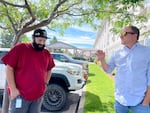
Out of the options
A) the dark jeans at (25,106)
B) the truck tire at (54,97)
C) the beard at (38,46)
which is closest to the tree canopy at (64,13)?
the beard at (38,46)

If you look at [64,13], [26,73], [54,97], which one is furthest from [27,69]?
[54,97]

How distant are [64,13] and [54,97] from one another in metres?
2.76

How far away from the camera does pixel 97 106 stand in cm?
867

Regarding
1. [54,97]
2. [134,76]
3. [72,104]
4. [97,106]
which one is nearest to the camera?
[134,76]

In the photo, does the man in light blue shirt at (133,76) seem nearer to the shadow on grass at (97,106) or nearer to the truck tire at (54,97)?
the shadow on grass at (97,106)

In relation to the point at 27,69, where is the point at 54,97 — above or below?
below

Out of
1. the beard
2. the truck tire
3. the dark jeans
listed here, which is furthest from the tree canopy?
the truck tire

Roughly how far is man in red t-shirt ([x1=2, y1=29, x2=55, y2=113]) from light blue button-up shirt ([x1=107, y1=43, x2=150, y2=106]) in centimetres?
117

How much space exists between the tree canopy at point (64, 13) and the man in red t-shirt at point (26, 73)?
1.71 m

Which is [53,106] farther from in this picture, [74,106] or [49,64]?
[49,64]

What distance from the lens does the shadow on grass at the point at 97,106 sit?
807 cm

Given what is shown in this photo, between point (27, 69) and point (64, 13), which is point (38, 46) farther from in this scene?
point (64, 13)

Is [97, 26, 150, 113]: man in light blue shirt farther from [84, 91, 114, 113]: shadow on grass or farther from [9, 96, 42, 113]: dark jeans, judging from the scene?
[84, 91, 114, 113]: shadow on grass

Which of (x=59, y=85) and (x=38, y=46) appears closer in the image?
(x=38, y=46)
